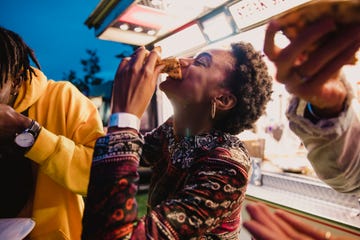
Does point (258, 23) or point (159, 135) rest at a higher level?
point (258, 23)

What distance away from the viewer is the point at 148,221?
1.29 m

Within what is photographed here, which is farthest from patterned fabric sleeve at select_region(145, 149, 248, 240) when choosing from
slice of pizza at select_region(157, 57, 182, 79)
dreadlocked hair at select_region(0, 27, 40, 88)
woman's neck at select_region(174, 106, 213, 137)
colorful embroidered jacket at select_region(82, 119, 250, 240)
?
dreadlocked hair at select_region(0, 27, 40, 88)

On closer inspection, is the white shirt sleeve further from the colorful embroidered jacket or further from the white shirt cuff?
the white shirt cuff

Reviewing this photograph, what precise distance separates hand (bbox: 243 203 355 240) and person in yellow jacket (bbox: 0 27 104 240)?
1219 millimetres

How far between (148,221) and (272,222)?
65 centimetres

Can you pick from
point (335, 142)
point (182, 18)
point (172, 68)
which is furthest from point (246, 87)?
point (182, 18)

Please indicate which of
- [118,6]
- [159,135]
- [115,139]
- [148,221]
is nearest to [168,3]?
[118,6]

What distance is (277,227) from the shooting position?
936 mm

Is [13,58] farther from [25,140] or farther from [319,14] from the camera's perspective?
[319,14]

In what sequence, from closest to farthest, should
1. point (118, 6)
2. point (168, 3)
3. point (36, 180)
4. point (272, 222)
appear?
point (272, 222) < point (36, 180) < point (168, 3) < point (118, 6)

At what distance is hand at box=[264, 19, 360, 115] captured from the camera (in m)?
0.82

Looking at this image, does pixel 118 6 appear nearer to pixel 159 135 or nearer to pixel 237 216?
pixel 159 135

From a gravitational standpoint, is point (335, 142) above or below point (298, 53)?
below

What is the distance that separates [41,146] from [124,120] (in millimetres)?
644
